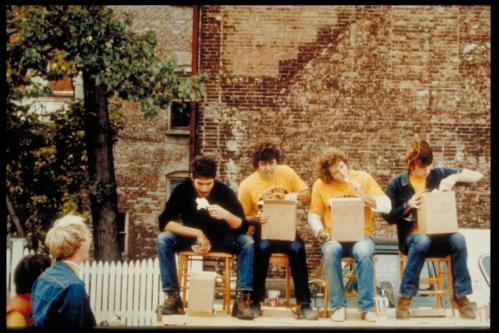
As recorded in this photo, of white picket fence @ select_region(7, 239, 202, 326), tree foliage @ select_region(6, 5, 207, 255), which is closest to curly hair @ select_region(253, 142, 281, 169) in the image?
tree foliage @ select_region(6, 5, 207, 255)

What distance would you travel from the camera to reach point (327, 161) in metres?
5.82

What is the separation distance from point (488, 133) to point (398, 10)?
2.50 m

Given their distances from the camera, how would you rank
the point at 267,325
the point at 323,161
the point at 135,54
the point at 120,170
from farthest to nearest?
the point at 120,170 → the point at 135,54 → the point at 323,161 → the point at 267,325

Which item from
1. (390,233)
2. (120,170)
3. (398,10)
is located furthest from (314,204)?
(120,170)

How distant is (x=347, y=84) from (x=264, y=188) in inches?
Result: 226

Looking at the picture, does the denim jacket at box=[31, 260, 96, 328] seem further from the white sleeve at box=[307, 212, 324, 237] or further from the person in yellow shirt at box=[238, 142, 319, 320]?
the white sleeve at box=[307, 212, 324, 237]

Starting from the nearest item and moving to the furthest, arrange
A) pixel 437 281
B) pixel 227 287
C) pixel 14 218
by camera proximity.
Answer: pixel 227 287, pixel 437 281, pixel 14 218

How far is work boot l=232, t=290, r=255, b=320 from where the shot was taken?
5.45 meters

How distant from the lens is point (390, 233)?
37.6 ft

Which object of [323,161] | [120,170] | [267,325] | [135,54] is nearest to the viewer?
[267,325]

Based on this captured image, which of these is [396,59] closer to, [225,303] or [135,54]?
[135,54]

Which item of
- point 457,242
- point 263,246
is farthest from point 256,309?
point 457,242

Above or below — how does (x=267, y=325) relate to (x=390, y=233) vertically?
below

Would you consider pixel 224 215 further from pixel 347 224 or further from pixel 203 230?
pixel 347 224
